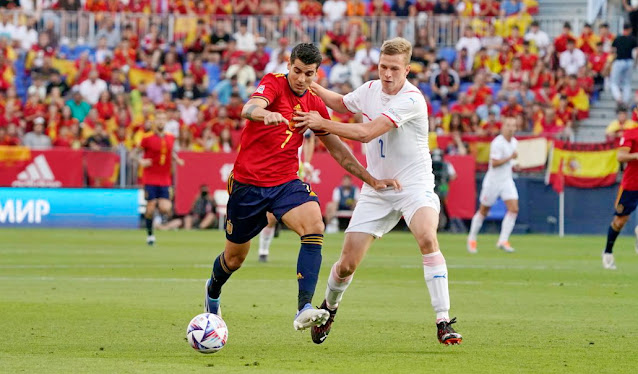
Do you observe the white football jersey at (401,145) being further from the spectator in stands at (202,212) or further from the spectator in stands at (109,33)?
the spectator in stands at (109,33)

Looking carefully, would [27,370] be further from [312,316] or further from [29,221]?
[29,221]

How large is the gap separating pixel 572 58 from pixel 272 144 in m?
25.0

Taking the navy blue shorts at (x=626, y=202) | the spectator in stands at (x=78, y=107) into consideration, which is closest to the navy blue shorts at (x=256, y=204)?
the navy blue shorts at (x=626, y=202)

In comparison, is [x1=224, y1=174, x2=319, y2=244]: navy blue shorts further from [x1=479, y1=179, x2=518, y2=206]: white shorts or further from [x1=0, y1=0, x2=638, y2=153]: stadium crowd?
[x1=0, y1=0, x2=638, y2=153]: stadium crowd

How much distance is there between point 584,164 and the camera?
29.8 meters

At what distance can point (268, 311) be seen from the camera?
40.1ft

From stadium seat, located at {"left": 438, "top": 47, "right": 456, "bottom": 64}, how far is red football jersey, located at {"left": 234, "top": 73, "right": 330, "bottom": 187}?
81.6 ft

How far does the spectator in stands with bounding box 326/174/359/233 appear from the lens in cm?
2923

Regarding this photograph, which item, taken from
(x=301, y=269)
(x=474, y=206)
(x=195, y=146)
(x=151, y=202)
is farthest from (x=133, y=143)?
(x=301, y=269)

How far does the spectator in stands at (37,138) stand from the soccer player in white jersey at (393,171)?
21.1 metres

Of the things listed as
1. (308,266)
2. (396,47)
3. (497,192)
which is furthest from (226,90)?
(308,266)

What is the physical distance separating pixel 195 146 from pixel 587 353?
22301mm

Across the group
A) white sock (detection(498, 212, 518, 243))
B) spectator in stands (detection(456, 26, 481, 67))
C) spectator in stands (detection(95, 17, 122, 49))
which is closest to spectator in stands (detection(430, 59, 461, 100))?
spectator in stands (detection(456, 26, 481, 67))

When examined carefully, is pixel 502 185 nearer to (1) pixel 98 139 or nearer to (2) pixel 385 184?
(1) pixel 98 139
